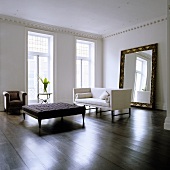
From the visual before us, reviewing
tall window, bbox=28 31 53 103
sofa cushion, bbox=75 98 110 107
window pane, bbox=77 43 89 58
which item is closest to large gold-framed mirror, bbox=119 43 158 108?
window pane, bbox=77 43 89 58

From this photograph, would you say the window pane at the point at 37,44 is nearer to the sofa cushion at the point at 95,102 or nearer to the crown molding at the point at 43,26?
the crown molding at the point at 43,26

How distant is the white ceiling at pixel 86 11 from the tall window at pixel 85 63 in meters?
1.38

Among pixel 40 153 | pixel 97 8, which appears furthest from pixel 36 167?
pixel 97 8

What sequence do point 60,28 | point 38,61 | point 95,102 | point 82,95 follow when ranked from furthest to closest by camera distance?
point 60,28 < point 38,61 < point 82,95 < point 95,102

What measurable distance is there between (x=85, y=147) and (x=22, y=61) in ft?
16.4

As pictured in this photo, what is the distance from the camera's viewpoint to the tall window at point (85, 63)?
8.67m

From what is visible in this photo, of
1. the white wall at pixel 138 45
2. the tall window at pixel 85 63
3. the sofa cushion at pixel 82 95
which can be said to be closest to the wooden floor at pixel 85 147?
the sofa cushion at pixel 82 95

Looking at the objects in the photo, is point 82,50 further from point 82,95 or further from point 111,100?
point 111,100

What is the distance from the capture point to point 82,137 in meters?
3.42

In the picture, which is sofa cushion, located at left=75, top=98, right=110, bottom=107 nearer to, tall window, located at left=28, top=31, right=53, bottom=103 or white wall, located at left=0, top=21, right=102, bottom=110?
white wall, located at left=0, top=21, right=102, bottom=110

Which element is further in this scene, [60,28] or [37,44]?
[60,28]

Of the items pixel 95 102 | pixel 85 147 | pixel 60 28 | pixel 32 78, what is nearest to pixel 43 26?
pixel 60 28

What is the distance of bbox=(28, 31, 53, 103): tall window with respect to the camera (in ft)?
24.3

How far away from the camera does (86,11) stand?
5980 mm
